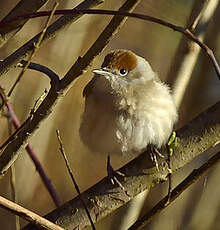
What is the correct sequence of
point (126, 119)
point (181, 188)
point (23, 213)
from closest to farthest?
1. point (23, 213)
2. point (181, 188)
3. point (126, 119)

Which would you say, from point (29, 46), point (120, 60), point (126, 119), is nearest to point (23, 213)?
point (29, 46)

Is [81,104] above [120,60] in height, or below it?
below

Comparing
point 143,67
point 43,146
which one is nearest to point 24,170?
point 43,146

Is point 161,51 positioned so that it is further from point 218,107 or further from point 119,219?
point 218,107

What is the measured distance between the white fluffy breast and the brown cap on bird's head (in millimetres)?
101

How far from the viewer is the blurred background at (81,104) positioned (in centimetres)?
292

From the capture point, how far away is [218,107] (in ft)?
6.15

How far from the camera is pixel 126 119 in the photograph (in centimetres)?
245

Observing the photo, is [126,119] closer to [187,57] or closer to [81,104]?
[187,57]

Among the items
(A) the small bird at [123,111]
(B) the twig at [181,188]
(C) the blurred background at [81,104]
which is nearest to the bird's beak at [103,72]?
(A) the small bird at [123,111]

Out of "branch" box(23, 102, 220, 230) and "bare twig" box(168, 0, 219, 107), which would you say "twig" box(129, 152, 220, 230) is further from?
"bare twig" box(168, 0, 219, 107)

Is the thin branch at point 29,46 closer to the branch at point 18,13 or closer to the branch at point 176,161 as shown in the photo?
the branch at point 18,13

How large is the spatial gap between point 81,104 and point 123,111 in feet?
5.62

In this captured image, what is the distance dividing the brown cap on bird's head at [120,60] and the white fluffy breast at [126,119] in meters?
0.10
